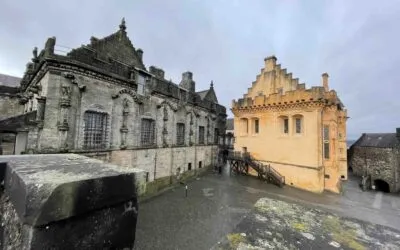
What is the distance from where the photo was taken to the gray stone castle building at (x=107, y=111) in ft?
40.5

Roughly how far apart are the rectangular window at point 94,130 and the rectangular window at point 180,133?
8.55 meters

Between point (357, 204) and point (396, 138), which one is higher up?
point (396, 138)

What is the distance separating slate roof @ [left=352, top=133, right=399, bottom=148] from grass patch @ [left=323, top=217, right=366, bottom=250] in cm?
3646

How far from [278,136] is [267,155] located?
2.60 m

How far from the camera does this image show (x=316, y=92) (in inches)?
766

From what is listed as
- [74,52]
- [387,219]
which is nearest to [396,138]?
[387,219]

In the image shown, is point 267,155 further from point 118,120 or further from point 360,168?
point 360,168

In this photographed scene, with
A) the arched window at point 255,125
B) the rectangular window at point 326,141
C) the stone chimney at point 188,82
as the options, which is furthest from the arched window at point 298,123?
the stone chimney at point 188,82

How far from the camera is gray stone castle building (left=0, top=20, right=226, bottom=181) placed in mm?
12359

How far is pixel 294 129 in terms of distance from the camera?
70.0 feet

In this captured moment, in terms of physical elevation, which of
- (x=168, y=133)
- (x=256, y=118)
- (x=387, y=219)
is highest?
(x=256, y=118)

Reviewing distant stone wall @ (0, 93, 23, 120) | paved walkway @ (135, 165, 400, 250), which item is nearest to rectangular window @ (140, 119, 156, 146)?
paved walkway @ (135, 165, 400, 250)

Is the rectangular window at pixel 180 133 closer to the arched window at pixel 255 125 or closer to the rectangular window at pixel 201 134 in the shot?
the rectangular window at pixel 201 134

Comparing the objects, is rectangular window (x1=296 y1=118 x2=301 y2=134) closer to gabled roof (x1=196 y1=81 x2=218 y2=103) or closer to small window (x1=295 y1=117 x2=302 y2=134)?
small window (x1=295 y1=117 x2=302 y2=134)
